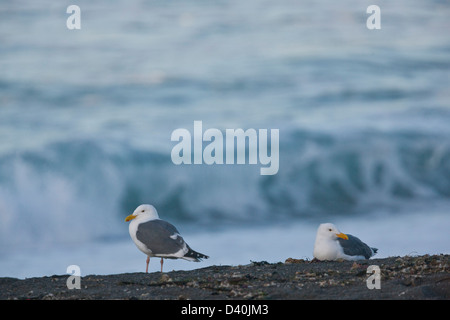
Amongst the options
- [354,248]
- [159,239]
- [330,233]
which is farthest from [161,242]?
[354,248]

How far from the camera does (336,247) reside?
27.1 feet

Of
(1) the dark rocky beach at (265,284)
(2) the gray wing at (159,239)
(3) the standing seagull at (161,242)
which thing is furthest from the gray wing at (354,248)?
(2) the gray wing at (159,239)

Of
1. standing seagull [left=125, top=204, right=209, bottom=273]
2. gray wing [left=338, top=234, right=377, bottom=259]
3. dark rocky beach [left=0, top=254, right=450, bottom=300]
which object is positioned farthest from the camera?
gray wing [left=338, top=234, right=377, bottom=259]

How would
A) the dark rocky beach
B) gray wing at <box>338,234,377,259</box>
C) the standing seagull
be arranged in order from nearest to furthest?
→ the dark rocky beach
the standing seagull
gray wing at <box>338,234,377,259</box>

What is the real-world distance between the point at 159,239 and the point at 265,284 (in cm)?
216

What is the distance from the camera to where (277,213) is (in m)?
13.2

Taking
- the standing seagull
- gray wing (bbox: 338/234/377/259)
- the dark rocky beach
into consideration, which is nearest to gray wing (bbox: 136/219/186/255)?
the standing seagull

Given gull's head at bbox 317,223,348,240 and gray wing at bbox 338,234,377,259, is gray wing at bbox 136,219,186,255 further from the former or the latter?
gray wing at bbox 338,234,377,259

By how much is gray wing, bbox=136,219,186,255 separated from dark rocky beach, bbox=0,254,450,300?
0.89 meters

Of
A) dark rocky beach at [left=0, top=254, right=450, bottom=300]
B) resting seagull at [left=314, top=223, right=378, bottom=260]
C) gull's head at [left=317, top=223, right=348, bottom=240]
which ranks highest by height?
gull's head at [left=317, top=223, right=348, bottom=240]

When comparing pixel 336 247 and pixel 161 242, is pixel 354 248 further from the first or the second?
A: pixel 161 242

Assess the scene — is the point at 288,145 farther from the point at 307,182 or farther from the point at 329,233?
the point at 329,233

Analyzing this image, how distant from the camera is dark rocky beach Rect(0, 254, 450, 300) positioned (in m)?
5.82
